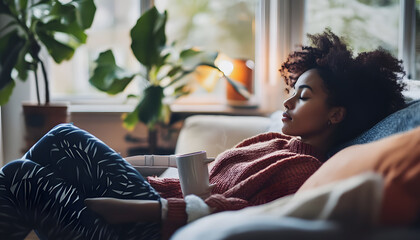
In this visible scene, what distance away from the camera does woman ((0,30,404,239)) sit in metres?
1.09

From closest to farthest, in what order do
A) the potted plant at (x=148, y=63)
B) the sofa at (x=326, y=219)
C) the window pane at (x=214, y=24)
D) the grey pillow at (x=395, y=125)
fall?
1. the sofa at (x=326, y=219)
2. the grey pillow at (x=395, y=125)
3. the potted plant at (x=148, y=63)
4. the window pane at (x=214, y=24)

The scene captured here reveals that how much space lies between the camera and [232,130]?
214 cm

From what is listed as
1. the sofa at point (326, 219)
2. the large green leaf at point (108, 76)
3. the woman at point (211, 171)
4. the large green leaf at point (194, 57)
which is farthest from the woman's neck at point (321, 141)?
the large green leaf at point (108, 76)

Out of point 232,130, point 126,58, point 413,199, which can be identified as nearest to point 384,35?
point 232,130

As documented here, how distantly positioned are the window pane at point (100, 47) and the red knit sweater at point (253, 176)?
6.68ft

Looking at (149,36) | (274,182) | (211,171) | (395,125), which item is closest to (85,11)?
(149,36)

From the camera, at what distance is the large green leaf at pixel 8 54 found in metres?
2.49

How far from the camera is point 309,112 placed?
1.34 meters

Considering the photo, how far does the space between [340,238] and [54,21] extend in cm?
232

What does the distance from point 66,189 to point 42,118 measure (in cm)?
152

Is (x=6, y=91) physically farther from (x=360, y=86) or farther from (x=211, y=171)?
(x=360, y=86)

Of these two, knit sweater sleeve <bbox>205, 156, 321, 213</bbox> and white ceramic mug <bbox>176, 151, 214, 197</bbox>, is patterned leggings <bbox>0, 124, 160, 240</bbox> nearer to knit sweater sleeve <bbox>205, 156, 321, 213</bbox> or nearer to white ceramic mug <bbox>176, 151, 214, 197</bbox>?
white ceramic mug <bbox>176, 151, 214, 197</bbox>

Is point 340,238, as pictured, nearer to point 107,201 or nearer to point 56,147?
point 107,201

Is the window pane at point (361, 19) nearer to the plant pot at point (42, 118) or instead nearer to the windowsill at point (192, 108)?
the windowsill at point (192, 108)
